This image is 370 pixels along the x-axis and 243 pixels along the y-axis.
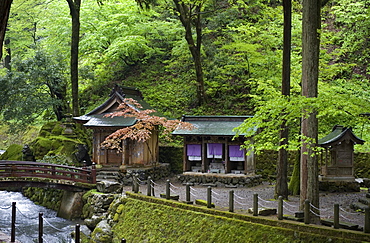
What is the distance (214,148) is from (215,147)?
0.09m

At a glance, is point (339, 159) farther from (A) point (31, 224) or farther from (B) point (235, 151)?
(A) point (31, 224)

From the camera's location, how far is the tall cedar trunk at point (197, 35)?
90.5ft

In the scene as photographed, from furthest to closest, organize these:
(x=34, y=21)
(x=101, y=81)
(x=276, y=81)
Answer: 1. (x=34, y=21)
2. (x=101, y=81)
3. (x=276, y=81)

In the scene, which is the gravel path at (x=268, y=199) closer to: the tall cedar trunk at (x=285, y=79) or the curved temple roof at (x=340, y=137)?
the tall cedar trunk at (x=285, y=79)

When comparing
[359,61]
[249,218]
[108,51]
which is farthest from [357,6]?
[249,218]

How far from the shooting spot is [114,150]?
23.9 m

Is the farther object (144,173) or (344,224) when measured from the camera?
(144,173)

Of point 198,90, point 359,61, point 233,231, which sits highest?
point 359,61

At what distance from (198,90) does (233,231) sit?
18.5 metres

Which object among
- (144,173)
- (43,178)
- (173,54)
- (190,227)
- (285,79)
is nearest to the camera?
(190,227)

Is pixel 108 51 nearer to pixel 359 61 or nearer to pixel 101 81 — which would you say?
pixel 101 81

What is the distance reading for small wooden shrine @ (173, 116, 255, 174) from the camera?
2183cm

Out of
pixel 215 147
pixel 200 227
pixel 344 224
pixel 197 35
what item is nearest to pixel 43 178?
pixel 215 147

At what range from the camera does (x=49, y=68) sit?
29.3 metres
